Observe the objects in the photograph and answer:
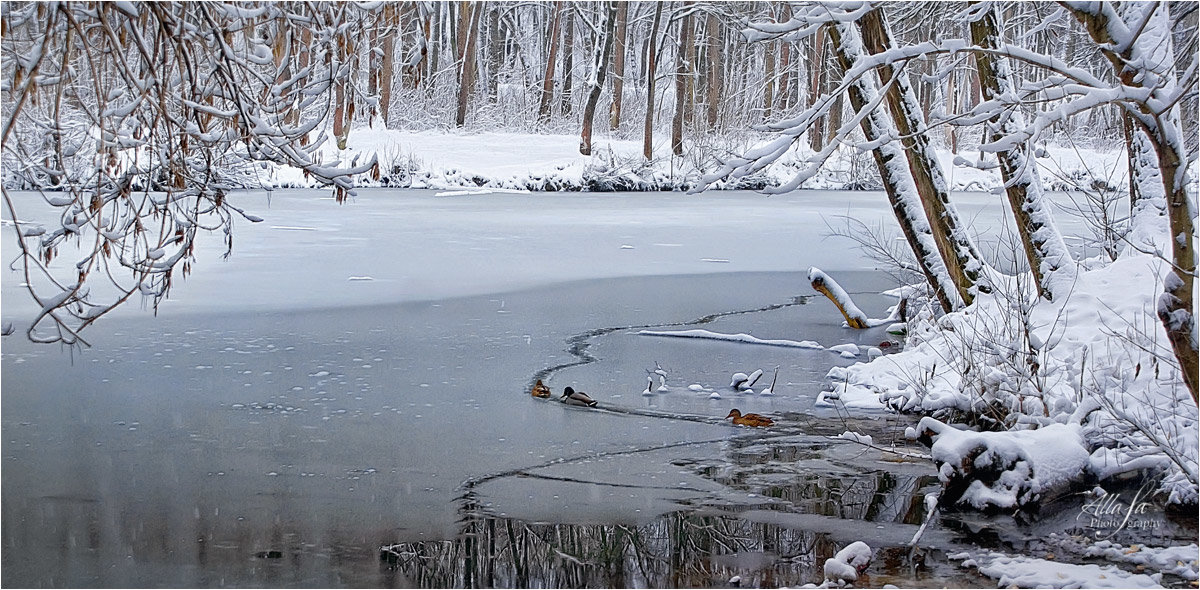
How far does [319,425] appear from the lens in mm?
5852

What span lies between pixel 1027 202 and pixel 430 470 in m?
3.84

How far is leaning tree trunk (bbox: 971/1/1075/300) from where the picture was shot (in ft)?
21.3

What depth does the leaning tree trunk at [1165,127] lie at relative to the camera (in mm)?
3697

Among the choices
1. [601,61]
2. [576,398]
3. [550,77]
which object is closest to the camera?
[576,398]

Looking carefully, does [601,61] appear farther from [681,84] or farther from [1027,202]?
[1027,202]

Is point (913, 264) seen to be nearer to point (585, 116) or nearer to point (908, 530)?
point (908, 530)

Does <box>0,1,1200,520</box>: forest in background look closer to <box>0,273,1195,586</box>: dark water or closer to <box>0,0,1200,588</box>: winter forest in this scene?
<box>0,0,1200,588</box>: winter forest

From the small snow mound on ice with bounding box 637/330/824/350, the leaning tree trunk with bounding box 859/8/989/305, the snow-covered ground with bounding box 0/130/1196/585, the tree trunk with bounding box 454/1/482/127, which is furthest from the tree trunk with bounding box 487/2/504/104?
the leaning tree trunk with bounding box 859/8/989/305

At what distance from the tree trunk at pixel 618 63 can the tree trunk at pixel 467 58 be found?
3438 millimetres

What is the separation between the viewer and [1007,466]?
15.6 feet

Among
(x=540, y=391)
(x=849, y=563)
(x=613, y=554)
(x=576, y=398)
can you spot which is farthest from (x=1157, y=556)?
(x=540, y=391)

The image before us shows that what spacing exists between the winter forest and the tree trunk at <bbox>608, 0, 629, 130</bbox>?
1478 centimetres

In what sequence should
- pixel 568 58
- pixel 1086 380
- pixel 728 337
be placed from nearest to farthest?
pixel 1086 380, pixel 728 337, pixel 568 58

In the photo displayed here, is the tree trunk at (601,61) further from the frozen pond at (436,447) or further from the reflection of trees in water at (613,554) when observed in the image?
the reflection of trees in water at (613,554)
